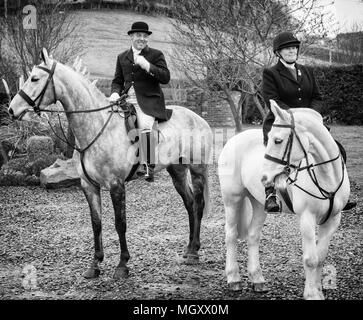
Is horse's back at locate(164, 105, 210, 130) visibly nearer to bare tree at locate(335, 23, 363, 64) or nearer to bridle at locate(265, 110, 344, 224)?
bridle at locate(265, 110, 344, 224)

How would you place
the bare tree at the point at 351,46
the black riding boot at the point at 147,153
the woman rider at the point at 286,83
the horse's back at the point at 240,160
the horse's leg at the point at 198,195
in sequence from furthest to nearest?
the bare tree at the point at 351,46, the horse's leg at the point at 198,195, the black riding boot at the point at 147,153, the horse's back at the point at 240,160, the woman rider at the point at 286,83

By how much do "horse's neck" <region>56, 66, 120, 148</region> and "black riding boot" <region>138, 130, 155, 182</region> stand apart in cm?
53

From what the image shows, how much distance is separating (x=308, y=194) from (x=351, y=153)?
11.4 meters

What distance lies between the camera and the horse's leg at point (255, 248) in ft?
18.1

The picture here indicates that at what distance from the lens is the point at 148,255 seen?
7.07 m

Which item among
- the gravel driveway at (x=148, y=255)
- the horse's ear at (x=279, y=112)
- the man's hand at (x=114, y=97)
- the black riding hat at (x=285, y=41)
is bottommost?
the gravel driveway at (x=148, y=255)

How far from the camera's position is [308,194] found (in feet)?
15.4

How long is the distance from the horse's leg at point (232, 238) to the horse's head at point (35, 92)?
7.47 ft

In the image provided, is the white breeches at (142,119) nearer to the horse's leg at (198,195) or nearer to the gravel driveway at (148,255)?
the horse's leg at (198,195)

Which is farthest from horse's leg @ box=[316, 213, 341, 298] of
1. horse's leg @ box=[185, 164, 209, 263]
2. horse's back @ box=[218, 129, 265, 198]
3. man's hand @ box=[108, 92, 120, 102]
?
man's hand @ box=[108, 92, 120, 102]

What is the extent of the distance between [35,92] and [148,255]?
2616 mm

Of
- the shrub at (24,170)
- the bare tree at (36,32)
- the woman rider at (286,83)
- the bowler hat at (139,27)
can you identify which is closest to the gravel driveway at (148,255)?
the woman rider at (286,83)
